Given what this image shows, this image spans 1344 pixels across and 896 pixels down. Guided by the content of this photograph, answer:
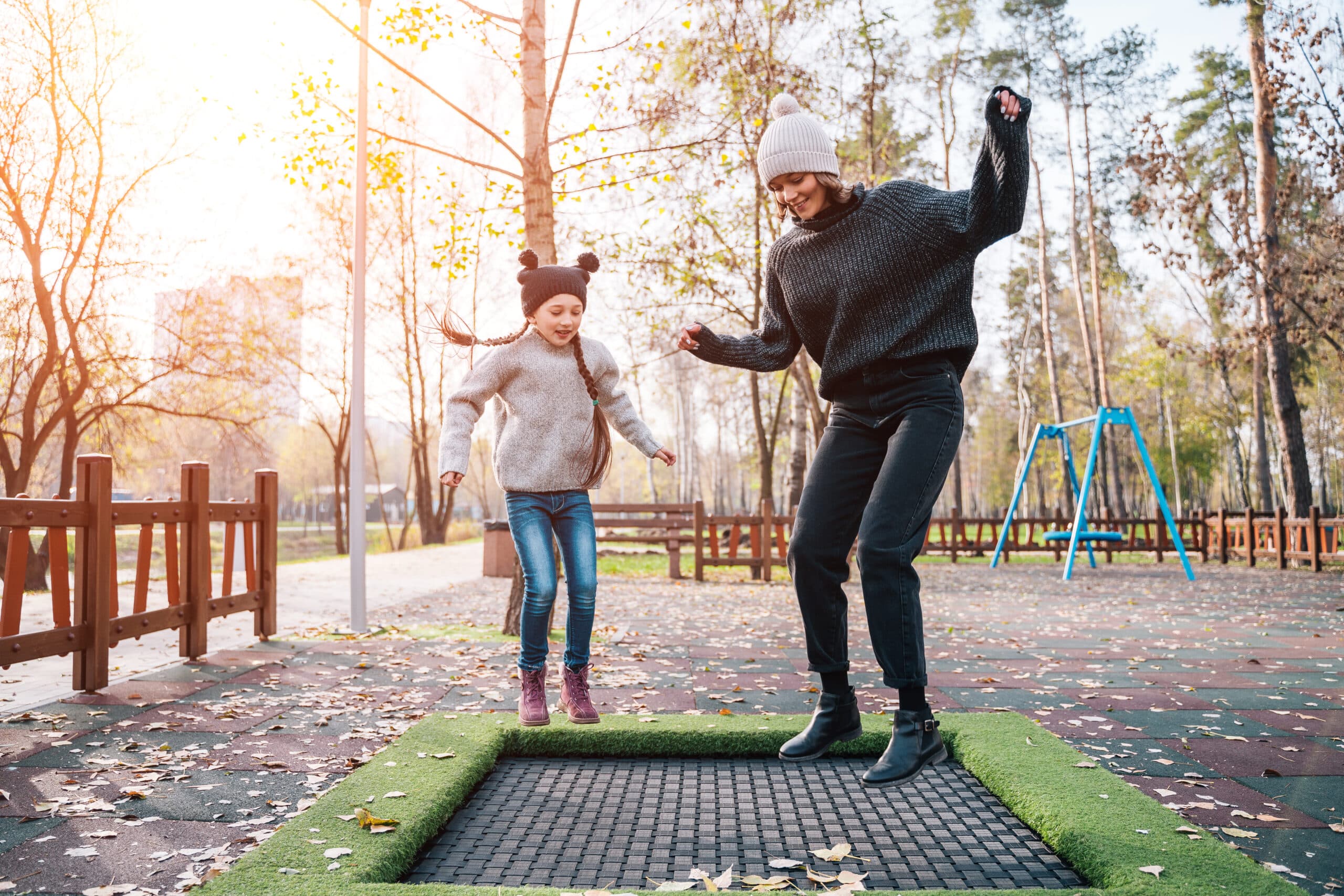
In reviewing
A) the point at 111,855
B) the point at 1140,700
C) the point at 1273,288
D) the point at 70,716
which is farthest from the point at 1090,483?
the point at 111,855

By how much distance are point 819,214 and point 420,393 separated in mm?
23446

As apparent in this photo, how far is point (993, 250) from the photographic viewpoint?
25812 mm

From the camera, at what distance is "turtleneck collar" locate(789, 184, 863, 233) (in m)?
2.82

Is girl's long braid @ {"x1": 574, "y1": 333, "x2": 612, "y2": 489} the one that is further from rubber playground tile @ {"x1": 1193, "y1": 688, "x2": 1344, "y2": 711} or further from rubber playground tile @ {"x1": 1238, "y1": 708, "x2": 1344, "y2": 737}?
rubber playground tile @ {"x1": 1193, "y1": 688, "x2": 1344, "y2": 711}

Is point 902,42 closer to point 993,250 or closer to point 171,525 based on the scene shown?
point 993,250

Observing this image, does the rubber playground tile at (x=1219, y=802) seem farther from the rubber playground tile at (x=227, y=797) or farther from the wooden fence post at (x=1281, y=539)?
the wooden fence post at (x=1281, y=539)

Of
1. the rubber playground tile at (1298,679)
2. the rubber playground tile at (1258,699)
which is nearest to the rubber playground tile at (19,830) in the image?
the rubber playground tile at (1258,699)

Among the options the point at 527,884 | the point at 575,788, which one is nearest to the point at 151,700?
the point at 575,788

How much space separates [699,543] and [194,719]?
8.73 metres

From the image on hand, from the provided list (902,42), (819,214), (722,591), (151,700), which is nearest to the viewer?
(819,214)

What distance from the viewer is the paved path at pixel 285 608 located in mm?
5047

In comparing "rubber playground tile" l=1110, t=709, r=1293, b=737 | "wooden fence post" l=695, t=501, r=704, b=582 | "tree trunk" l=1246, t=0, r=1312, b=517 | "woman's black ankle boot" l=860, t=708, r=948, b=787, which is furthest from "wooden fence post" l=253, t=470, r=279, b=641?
"tree trunk" l=1246, t=0, r=1312, b=517

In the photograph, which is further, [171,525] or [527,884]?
[171,525]

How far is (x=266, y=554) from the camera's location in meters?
6.39
